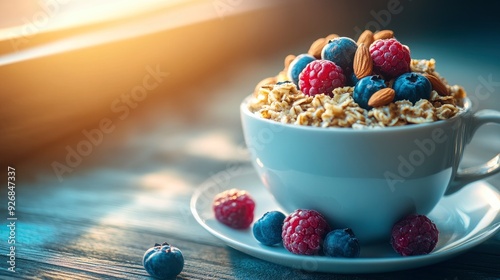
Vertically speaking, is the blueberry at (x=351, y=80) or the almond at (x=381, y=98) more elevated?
the blueberry at (x=351, y=80)

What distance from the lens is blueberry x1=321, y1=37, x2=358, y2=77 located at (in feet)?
2.48

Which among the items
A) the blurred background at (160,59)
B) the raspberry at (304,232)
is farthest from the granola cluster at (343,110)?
the blurred background at (160,59)

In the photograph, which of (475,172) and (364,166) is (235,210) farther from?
(475,172)

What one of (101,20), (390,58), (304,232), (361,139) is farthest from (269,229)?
(101,20)

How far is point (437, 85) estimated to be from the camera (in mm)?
748

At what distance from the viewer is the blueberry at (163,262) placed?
658mm

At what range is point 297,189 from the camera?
73cm

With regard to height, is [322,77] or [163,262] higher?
[322,77]

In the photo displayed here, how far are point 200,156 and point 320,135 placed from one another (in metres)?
0.45

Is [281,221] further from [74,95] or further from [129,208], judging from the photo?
[74,95]

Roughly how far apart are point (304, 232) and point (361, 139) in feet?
0.42

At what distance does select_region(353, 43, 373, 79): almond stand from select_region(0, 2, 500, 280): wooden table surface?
0.25 m

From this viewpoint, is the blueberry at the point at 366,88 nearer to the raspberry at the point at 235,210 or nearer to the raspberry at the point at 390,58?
the raspberry at the point at 390,58

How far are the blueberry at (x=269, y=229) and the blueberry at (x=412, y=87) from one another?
21cm
